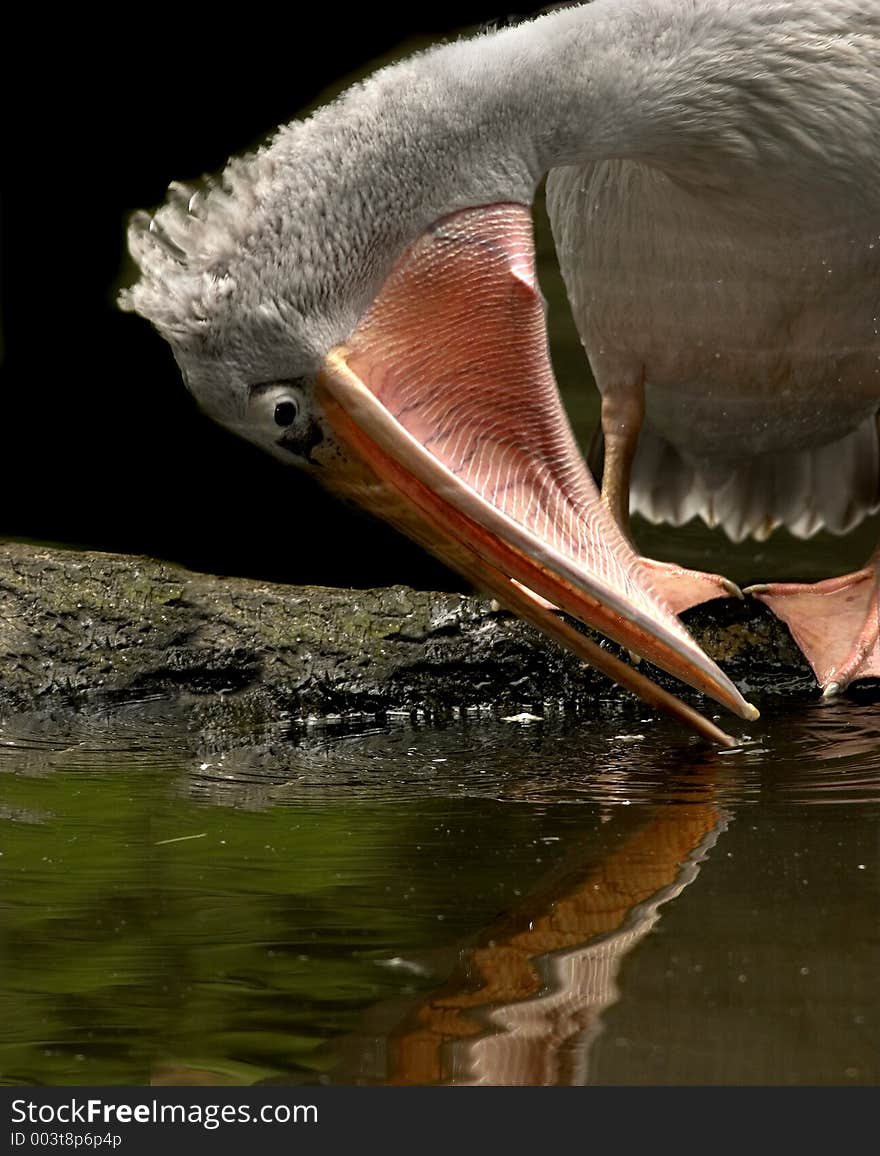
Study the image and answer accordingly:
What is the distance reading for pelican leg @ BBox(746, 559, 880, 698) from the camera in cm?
362

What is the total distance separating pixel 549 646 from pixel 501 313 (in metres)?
0.85

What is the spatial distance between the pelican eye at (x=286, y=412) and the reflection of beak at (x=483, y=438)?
49mm

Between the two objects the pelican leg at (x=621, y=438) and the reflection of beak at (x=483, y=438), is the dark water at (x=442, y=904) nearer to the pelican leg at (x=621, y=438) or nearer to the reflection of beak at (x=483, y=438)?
the reflection of beak at (x=483, y=438)

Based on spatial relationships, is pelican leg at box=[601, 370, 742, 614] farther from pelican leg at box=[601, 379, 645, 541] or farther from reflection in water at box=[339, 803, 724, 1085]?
reflection in water at box=[339, 803, 724, 1085]

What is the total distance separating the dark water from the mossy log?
0.44ft

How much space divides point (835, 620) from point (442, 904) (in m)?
1.65

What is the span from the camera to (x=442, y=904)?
236 cm

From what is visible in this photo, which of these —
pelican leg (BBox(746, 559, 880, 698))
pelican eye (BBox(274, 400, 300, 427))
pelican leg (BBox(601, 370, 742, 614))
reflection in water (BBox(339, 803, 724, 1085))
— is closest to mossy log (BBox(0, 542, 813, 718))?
pelican leg (BBox(746, 559, 880, 698))

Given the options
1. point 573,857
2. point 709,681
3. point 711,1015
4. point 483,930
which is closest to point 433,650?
point 709,681

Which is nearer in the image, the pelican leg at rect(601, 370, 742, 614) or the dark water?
the dark water

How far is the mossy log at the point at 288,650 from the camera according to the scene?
3543 millimetres

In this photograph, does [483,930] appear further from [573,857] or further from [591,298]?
[591,298]

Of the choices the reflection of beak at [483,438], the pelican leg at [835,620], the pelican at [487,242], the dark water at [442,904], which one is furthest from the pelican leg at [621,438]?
the reflection of beak at [483,438]

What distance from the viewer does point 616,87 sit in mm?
2986
